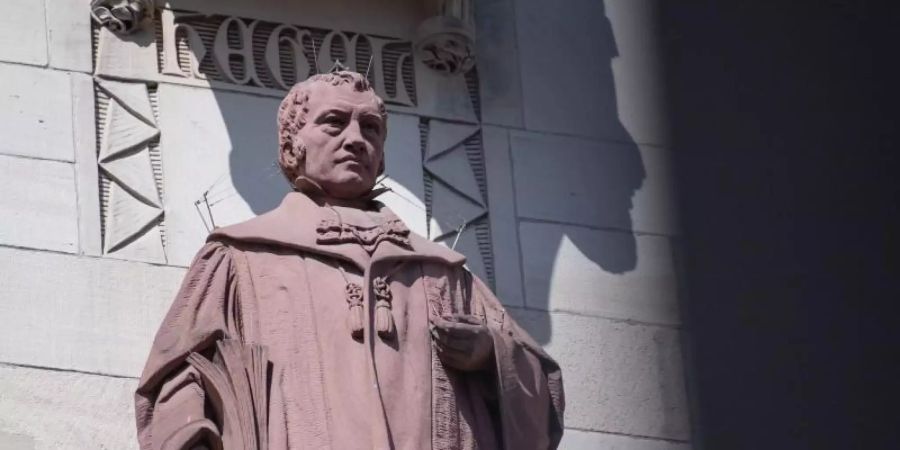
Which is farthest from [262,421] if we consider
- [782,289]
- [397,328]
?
[782,289]

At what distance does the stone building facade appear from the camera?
23.7 feet

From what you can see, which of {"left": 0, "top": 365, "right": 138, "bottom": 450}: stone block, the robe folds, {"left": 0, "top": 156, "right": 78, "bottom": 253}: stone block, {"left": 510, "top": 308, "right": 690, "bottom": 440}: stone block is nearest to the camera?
the robe folds

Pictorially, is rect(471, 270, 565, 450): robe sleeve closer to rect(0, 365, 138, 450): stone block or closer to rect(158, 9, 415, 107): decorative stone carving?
rect(0, 365, 138, 450): stone block

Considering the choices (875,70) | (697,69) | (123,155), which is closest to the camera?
(697,69)

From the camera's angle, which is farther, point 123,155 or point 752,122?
point 752,122

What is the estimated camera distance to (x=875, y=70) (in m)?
7.09

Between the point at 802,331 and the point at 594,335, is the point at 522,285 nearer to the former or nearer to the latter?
the point at 594,335

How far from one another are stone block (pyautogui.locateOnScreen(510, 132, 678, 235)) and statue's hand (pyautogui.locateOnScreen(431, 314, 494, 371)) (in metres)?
1.76

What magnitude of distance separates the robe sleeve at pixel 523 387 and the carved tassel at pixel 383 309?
25 cm

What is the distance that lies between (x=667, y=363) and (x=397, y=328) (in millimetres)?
1838

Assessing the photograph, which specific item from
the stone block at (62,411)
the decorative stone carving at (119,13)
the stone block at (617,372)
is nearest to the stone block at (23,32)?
the decorative stone carving at (119,13)

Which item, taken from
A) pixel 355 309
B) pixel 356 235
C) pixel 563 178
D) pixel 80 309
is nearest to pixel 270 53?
pixel 563 178

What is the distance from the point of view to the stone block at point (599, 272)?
7773 millimetres

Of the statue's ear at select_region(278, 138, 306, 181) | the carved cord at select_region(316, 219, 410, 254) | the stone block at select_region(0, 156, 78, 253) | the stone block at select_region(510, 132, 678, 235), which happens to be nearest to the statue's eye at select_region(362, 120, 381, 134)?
the statue's ear at select_region(278, 138, 306, 181)
